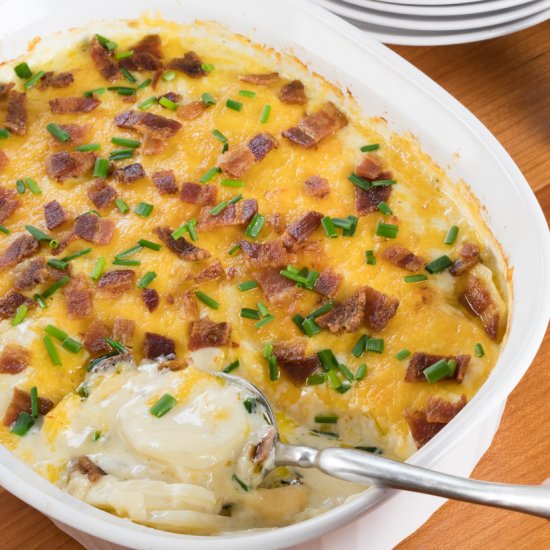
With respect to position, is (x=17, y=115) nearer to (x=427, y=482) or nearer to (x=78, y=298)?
(x=78, y=298)

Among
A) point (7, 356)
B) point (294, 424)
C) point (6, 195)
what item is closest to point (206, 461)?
point (294, 424)

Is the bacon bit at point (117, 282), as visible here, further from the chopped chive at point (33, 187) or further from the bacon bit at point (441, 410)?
the bacon bit at point (441, 410)

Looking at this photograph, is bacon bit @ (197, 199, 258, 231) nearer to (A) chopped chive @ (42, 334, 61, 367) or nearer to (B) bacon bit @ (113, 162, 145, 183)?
(B) bacon bit @ (113, 162, 145, 183)

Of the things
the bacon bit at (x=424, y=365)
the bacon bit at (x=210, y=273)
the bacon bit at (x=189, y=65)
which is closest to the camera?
the bacon bit at (x=424, y=365)

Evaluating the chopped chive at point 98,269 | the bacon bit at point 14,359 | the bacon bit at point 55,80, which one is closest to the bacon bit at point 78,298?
the chopped chive at point 98,269

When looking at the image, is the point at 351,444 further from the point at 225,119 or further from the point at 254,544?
the point at 225,119

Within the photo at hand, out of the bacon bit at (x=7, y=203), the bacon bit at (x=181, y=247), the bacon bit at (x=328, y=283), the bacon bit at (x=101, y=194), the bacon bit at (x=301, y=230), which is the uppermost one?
the bacon bit at (x=7, y=203)

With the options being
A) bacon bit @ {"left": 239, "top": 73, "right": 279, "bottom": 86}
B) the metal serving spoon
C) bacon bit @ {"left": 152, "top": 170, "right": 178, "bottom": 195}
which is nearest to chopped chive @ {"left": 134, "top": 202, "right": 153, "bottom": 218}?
bacon bit @ {"left": 152, "top": 170, "right": 178, "bottom": 195}
